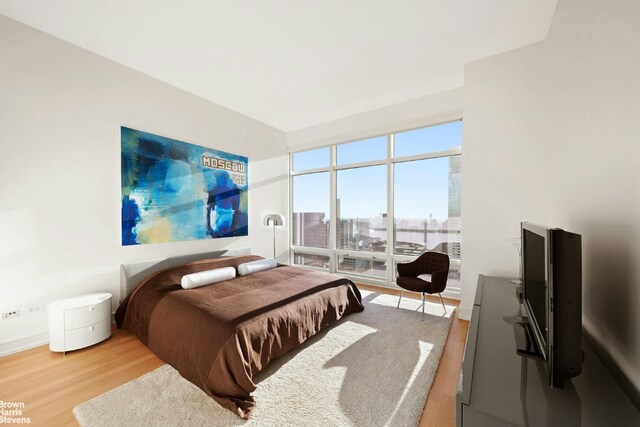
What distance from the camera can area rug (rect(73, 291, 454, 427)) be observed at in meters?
1.64

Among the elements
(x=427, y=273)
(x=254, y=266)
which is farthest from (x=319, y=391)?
(x=427, y=273)

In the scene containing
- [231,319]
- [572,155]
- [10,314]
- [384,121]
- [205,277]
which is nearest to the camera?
[572,155]

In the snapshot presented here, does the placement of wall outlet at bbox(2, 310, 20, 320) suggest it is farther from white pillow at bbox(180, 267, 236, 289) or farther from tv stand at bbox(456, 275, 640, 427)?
tv stand at bbox(456, 275, 640, 427)

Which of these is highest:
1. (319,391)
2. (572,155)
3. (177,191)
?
(572,155)

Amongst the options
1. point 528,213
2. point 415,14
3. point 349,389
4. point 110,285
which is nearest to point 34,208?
point 110,285

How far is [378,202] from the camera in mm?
4652

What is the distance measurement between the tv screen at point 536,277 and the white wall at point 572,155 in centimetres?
27

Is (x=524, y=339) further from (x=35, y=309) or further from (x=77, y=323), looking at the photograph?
(x=35, y=309)

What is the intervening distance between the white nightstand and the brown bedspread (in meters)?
0.28

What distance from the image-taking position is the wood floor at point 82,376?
1.70 m

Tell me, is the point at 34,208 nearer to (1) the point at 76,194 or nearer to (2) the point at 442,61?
(1) the point at 76,194

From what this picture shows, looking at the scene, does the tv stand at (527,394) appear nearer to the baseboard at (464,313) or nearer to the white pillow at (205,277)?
the baseboard at (464,313)

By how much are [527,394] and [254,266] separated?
3072 mm

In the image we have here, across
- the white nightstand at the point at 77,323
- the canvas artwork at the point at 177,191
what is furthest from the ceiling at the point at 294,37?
the white nightstand at the point at 77,323
